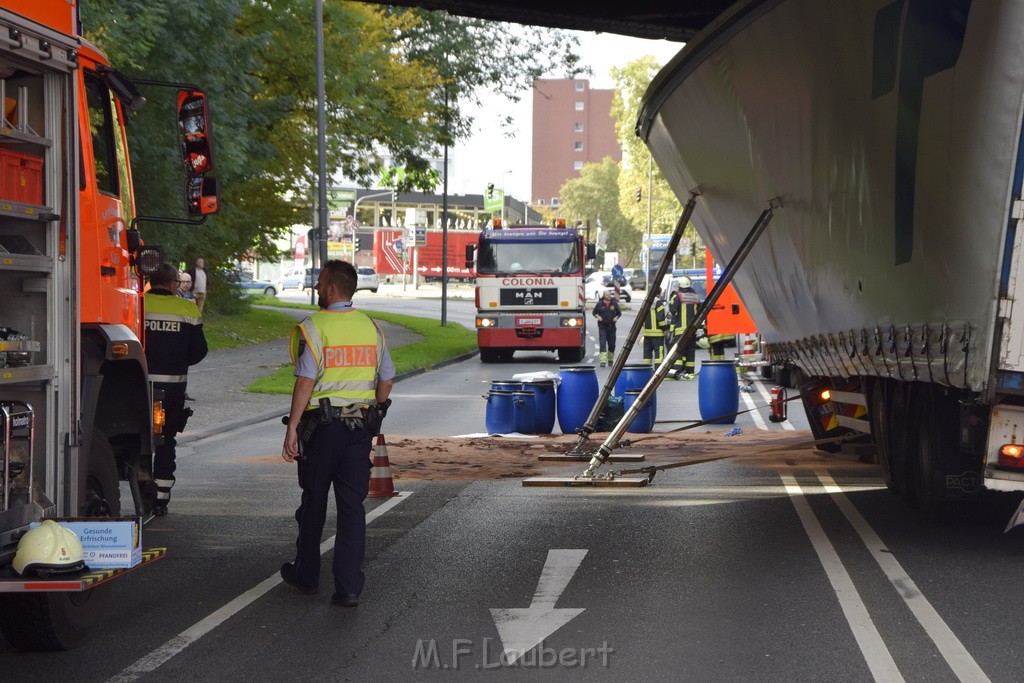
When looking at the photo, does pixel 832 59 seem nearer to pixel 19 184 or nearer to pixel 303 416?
pixel 303 416

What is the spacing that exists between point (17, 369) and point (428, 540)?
4.03m

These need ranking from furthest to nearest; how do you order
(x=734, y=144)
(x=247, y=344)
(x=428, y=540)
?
(x=247, y=344) → (x=734, y=144) → (x=428, y=540)

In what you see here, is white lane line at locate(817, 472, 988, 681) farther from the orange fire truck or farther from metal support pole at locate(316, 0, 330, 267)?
metal support pole at locate(316, 0, 330, 267)

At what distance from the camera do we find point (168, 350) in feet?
33.3

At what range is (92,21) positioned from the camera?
1812cm

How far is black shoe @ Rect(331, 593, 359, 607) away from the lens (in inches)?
285

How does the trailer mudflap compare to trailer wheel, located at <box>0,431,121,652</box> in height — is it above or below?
above

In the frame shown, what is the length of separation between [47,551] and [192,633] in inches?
46.8

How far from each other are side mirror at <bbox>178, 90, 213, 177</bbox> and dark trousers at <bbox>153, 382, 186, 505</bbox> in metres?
3.01

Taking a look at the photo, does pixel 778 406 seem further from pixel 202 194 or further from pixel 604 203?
pixel 604 203

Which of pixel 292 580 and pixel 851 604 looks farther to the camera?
pixel 292 580

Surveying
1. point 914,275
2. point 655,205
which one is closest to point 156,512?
point 914,275

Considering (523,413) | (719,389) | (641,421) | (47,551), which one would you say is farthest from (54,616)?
(719,389)

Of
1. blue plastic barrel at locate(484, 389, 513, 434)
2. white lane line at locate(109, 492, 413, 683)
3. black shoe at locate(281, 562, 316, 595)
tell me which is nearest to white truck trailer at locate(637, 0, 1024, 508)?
black shoe at locate(281, 562, 316, 595)
